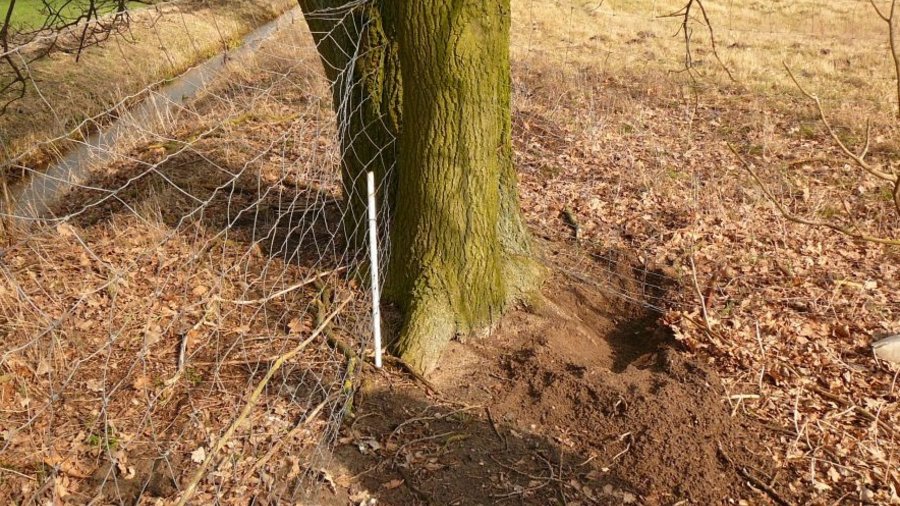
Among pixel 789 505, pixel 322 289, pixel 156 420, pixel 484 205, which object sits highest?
pixel 484 205

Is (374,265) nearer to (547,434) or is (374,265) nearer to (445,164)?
(445,164)

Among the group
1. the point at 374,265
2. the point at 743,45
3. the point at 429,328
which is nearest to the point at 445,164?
the point at 374,265

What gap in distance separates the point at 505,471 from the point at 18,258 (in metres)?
3.84

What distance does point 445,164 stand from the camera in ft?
11.6

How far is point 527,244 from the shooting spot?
4.52 meters

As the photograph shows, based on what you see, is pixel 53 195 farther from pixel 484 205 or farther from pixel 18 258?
pixel 484 205

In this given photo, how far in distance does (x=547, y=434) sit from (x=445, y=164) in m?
1.57

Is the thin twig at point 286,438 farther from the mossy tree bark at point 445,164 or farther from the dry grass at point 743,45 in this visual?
the dry grass at point 743,45

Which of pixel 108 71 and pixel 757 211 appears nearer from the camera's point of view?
pixel 757 211

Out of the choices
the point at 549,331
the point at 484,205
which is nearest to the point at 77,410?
the point at 484,205

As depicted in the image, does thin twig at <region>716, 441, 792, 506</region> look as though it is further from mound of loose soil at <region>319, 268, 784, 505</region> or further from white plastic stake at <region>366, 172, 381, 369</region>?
white plastic stake at <region>366, 172, 381, 369</region>

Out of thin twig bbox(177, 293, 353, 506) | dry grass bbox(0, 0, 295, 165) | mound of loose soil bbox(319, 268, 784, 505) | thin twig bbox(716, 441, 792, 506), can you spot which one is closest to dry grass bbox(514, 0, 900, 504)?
thin twig bbox(716, 441, 792, 506)

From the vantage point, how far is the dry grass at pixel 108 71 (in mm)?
8859

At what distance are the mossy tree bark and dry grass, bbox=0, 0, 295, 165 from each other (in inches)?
196
